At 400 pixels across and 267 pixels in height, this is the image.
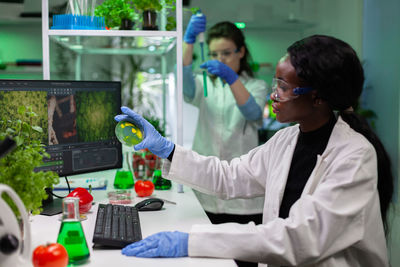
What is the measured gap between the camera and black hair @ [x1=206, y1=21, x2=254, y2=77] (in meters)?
2.47

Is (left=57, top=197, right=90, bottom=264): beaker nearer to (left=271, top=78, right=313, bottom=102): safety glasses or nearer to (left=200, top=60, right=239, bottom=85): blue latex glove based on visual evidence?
(left=271, top=78, right=313, bottom=102): safety glasses

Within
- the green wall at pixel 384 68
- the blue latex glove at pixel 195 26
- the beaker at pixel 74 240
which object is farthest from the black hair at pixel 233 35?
the beaker at pixel 74 240

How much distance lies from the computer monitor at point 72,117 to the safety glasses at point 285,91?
29.7 inches

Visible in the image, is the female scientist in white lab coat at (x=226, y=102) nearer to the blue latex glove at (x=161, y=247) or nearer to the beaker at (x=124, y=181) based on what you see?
the beaker at (x=124, y=181)

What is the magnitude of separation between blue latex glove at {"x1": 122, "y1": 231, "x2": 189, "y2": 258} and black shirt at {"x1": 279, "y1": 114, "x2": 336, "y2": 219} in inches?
16.3

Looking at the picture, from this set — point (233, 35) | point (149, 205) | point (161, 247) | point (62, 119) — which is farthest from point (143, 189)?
point (233, 35)

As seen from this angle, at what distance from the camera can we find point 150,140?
1526 millimetres

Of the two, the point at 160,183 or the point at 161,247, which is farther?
the point at 160,183

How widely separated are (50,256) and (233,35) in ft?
6.11

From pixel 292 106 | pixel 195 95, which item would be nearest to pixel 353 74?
pixel 292 106

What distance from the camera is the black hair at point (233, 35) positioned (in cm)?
247

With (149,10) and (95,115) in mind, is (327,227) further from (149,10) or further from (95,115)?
(149,10)

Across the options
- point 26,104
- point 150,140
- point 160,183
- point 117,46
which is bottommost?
point 160,183

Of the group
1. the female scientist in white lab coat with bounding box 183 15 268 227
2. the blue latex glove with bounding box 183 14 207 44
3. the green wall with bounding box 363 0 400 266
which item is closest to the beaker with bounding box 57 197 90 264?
the female scientist in white lab coat with bounding box 183 15 268 227
